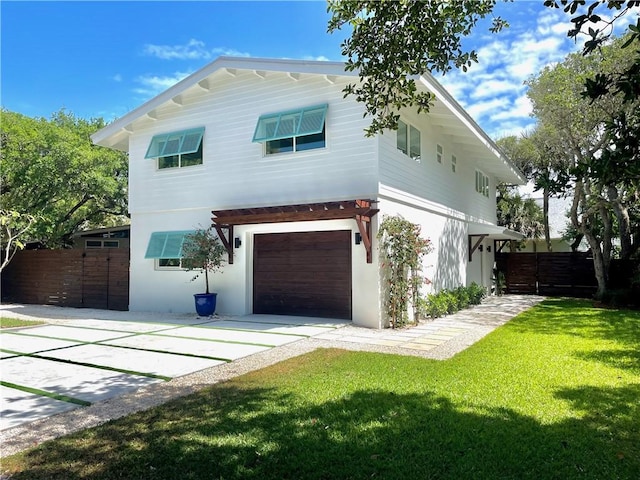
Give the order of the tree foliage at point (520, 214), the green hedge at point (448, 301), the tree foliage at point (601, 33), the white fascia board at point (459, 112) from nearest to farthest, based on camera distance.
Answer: the tree foliage at point (601, 33) → the white fascia board at point (459, 112) → the green hedge at point (448, 301) → the tree foliage at point (520, 214)

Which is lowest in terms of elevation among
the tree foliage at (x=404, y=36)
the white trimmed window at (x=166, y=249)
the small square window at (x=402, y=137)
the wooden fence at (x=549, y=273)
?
the wooden fence at (x=549, y=273)

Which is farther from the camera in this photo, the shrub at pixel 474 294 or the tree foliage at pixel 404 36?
the shrub at pixel 474 294

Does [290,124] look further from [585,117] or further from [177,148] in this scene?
[585,117]

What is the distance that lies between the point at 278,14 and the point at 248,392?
6.38m

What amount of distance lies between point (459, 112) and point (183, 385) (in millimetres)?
10876

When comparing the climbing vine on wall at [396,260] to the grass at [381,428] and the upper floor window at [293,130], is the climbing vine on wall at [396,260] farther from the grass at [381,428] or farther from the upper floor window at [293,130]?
the grass at [381,428]

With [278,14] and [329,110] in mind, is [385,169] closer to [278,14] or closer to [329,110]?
[329,110]

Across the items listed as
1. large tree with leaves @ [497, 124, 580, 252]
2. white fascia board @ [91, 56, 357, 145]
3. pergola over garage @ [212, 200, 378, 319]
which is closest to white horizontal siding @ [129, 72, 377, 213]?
white fascia board @ [91, 56, 357, 145]

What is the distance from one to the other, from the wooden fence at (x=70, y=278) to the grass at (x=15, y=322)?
3.15 meters

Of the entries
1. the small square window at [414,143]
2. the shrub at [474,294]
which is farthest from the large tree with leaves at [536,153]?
the shrub at [474,294]

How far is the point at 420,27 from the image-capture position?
174 inches

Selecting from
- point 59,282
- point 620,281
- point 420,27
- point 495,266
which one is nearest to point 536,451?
point 420,27

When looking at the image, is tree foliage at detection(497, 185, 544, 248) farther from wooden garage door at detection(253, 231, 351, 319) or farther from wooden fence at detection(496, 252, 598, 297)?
wooden garage door at detection(253, 231, 351, 319)

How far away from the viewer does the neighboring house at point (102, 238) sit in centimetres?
1831
